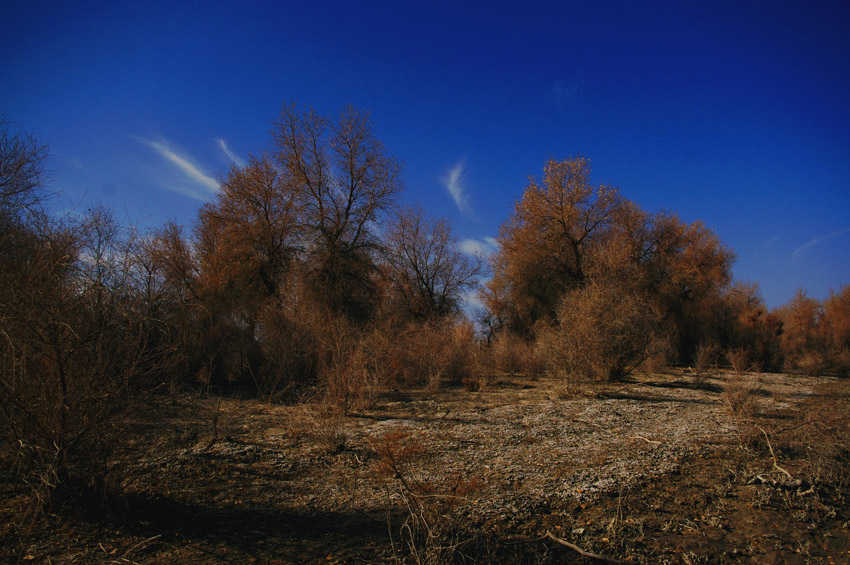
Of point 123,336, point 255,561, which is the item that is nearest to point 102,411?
point 123,336

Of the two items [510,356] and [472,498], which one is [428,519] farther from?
[510,356]

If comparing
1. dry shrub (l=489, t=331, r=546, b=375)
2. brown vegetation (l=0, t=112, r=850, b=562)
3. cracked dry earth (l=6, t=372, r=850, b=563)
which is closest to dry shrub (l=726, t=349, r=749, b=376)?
brown vegetation (l=0, t=112, r=850, b=562)

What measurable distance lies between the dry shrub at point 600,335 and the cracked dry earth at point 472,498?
3757 millimetres

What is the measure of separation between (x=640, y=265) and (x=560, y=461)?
22.0 m

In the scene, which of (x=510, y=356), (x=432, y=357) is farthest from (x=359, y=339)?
(x=510, y=356)

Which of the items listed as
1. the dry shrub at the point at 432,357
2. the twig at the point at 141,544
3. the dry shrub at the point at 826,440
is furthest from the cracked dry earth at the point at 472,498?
the dry shrub at the point at 432,357

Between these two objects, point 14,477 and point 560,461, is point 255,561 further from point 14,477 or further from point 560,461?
point 560,461

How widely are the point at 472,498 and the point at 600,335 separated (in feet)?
27.4

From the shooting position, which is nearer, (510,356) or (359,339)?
(359,339)

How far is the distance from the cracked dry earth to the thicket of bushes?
0.80 meters

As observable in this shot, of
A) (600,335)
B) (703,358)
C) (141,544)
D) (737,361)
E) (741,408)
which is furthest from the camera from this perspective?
(703,358)

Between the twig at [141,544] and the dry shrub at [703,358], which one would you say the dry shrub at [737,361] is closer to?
the dry shrub at [703,358]

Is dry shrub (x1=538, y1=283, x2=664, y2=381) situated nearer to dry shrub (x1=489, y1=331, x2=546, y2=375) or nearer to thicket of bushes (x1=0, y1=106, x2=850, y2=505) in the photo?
thicket of bushes (x1=0, y1=106, x2=850, y2=505)

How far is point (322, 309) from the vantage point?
14078 millimetres
